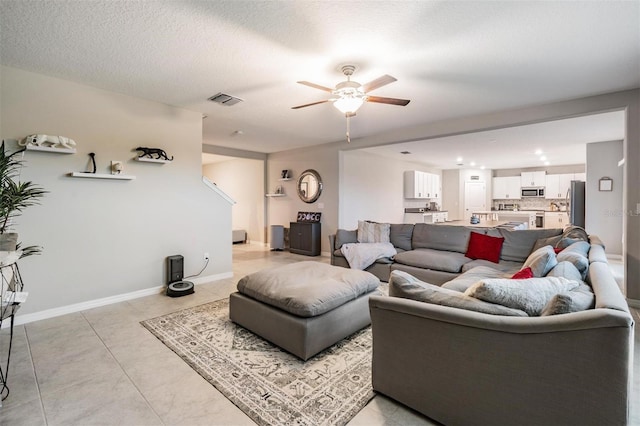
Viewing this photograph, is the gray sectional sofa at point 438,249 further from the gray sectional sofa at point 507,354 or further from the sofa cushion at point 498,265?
the gray sectional sofa at point 507,354

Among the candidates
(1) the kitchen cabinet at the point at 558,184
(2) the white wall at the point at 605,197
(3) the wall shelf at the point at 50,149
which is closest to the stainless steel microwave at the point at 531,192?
(1) the kitchen cabinet at the point at 558,184

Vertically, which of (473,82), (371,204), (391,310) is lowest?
(391,310)

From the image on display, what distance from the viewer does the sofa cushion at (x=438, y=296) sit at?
5.00 feet

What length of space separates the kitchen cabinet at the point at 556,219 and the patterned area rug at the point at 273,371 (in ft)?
30.3

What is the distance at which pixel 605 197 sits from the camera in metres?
6.17

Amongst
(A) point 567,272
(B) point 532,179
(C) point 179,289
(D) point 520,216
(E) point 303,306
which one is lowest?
(C) point 179,289

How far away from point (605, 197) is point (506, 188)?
4.26 m

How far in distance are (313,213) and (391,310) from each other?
5259 millimetres

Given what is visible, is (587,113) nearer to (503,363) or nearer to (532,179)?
(503,363)

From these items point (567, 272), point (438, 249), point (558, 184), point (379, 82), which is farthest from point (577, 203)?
point (379, 82)

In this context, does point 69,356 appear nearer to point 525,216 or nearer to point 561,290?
point 561,290

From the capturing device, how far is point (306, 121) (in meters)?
4.81

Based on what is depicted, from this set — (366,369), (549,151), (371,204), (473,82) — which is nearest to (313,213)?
(371,204)

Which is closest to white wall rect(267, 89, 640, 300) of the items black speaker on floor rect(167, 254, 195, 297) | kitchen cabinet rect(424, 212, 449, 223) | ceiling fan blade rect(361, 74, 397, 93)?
ceiling fan blade rect(361, 74, 397, 93)
